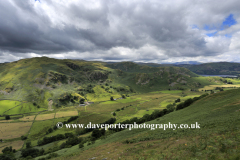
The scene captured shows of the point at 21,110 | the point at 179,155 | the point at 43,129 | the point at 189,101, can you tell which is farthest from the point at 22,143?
the point at 189,101

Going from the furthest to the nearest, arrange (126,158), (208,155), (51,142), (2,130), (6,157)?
(2,130) → (51,142) → (6,157) → (126,158) → (208,155)

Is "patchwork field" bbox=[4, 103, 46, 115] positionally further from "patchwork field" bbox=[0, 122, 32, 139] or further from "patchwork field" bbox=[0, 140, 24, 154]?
"patchwork field" bbox=[0, 140, 24, 154]

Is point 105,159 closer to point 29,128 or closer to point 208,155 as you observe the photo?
point 208,155

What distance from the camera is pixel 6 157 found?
213 feet

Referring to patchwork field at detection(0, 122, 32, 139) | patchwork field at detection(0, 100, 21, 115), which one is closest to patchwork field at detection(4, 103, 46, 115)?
patchwork field at detection(0, 100, 21, 115)

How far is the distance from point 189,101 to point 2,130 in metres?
194

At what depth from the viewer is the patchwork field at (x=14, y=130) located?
107 m

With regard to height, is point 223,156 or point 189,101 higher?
point 223,156

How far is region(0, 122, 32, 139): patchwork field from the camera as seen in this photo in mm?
106562

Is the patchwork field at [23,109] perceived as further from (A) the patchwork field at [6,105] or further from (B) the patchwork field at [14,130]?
(B) the patchwork field at [14,130]

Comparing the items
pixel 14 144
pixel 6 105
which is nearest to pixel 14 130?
pixel 14 144

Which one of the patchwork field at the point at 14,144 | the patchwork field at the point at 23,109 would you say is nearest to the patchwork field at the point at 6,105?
the patchwork field at the point at 23,109

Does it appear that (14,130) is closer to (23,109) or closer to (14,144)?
(14,144)

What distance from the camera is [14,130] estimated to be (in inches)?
4636
